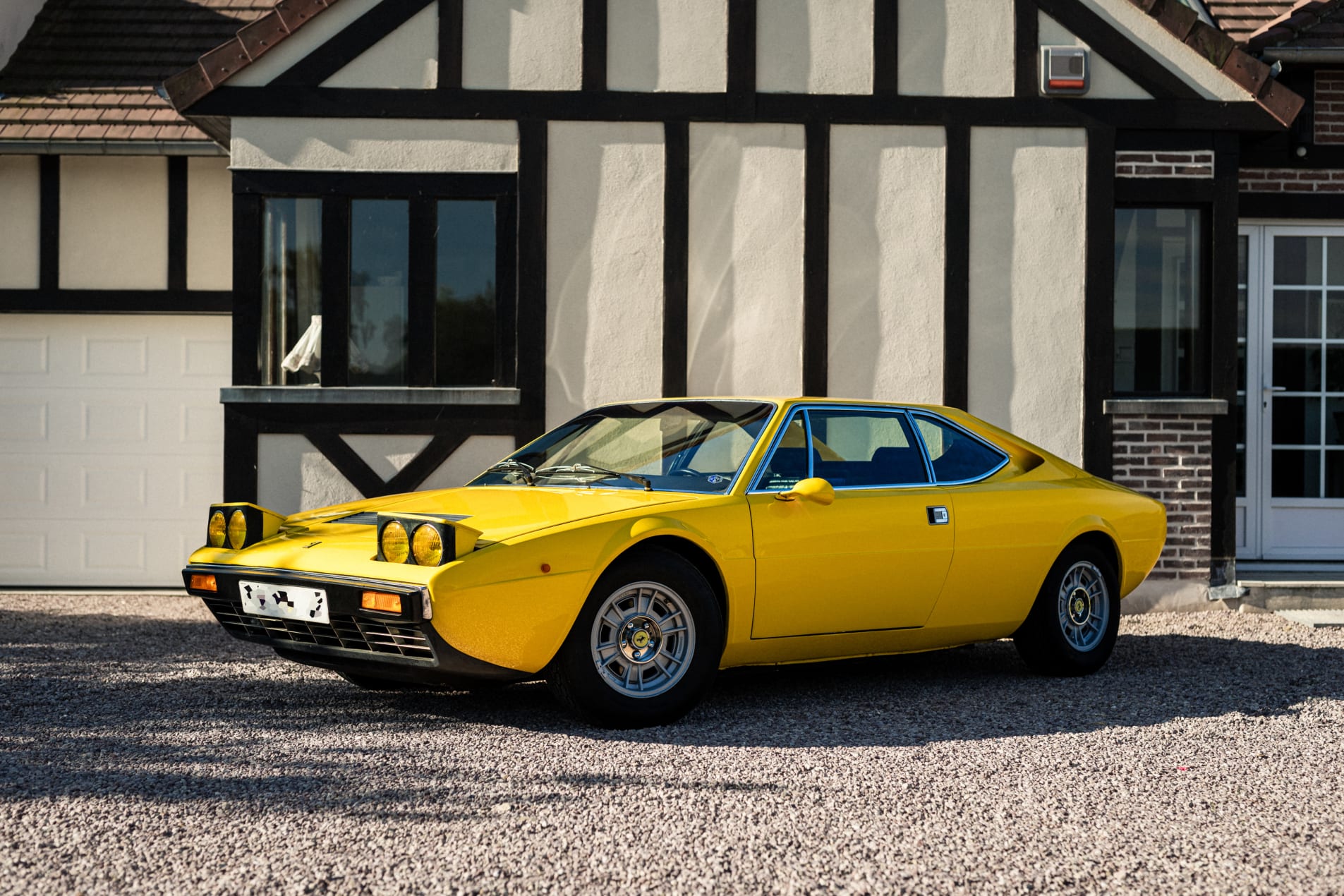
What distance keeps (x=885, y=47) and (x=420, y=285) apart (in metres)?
3.51

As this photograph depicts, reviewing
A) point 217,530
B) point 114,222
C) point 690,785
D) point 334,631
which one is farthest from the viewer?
point 114,222

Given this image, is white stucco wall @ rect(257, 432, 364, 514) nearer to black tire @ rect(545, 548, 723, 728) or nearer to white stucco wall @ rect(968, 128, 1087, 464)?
white stucco wall @ rect(968, 128, 1087, 464)

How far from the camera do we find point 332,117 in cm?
966

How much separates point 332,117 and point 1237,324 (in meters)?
6.33

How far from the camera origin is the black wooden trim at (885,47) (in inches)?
387

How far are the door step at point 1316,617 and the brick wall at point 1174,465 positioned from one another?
0.67 meters

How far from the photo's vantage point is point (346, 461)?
9.62m

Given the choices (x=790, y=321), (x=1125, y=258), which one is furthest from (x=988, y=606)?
(x=1125, y=258)

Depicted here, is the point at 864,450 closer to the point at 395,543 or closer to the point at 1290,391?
the point at 395,543

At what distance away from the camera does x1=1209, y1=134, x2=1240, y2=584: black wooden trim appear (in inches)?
384

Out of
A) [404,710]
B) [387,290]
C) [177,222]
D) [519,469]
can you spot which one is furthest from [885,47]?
[404,710]

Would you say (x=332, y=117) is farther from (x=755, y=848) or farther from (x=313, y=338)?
(x=755, y=848)

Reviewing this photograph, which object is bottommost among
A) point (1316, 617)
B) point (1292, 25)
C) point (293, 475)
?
point (1316, 617)

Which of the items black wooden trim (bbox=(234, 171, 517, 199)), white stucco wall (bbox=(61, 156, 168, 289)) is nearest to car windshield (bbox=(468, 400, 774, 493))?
black wooden trim (bbox=(234, 171, 517, 199))
